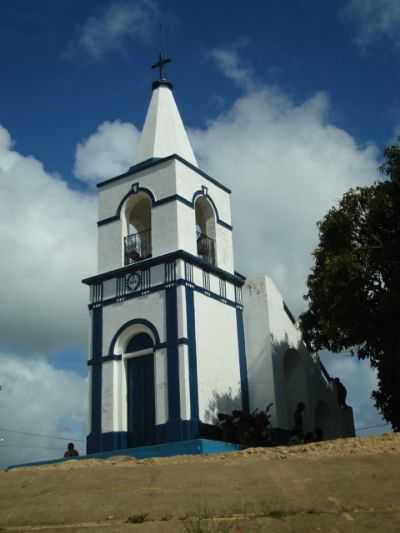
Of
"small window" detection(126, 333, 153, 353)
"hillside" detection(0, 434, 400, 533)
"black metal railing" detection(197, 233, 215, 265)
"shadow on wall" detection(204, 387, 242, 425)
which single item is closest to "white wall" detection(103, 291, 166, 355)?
"small window" detection(126, 333, 153, 353)

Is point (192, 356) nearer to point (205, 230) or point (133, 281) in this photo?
point (133, 281)

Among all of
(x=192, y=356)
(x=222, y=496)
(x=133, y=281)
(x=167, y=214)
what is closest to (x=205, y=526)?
(x=222, y=496)

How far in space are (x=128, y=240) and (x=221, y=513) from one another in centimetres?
1579

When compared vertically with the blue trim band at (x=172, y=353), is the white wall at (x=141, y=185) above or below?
above

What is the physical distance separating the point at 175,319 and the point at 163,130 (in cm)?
793

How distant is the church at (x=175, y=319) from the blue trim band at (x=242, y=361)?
60mm

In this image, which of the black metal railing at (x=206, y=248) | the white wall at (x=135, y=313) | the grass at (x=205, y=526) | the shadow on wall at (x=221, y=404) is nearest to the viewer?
the grass at (x=205, y=526)

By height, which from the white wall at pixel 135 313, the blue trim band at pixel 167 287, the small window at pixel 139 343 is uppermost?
the blue trim band at pixel 167 287

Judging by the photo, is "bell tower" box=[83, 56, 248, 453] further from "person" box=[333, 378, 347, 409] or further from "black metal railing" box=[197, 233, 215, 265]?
"person" box=[333, 378, 347, 409]

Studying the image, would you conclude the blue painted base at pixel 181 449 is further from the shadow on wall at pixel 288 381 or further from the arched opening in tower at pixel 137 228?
the arched opening in tower at pixel 137 228

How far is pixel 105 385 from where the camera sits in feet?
70.6

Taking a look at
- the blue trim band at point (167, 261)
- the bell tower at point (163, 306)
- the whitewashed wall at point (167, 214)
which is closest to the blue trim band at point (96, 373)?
the bell tower at point (163, 306)

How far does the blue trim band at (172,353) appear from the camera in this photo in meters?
19.8

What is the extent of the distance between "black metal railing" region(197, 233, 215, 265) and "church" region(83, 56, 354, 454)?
0.12ft
